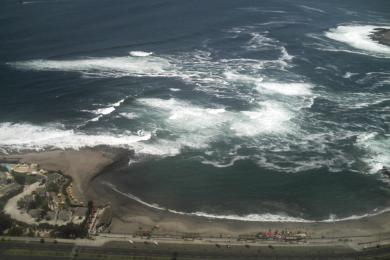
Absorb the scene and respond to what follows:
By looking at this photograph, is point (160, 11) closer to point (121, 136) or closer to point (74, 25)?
point (74, 25)

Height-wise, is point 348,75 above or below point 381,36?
below

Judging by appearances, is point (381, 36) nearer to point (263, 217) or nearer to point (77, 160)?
point (263, 217)

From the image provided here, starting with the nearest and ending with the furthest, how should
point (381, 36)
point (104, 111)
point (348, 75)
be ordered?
point (104, 111) → point (348, 75) → point (381, 36)

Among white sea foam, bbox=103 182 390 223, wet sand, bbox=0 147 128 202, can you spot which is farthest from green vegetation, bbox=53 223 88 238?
white sea foam, bbox=103 182 390 223

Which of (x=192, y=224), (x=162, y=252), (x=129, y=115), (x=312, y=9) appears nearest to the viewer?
(x=162, y=252)

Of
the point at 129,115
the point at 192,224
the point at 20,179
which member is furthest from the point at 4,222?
the point at 129,115

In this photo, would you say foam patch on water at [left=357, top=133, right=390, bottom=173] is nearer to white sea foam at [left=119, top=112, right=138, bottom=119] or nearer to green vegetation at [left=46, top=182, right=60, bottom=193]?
white sea foam at [left=119, top=112, right=138, bottom=119]
